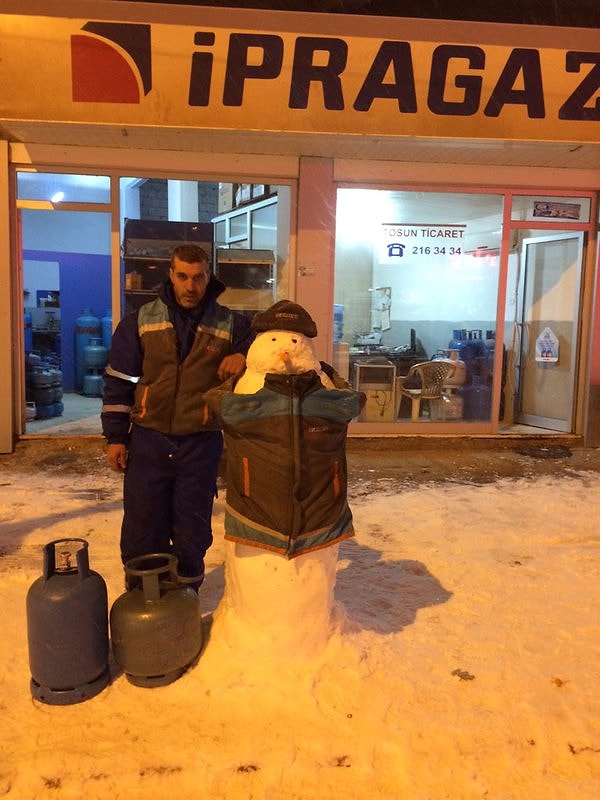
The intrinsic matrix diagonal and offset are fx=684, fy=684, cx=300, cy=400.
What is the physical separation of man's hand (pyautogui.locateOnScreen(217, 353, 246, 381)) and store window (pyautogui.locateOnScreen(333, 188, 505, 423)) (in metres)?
5.22

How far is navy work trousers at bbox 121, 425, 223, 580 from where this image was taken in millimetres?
3555

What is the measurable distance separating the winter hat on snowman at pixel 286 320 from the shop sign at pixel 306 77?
166 inches

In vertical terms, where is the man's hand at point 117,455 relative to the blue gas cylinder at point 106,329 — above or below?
below

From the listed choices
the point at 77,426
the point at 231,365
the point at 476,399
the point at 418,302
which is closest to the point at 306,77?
the point at 418,302

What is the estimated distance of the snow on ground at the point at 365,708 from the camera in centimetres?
253

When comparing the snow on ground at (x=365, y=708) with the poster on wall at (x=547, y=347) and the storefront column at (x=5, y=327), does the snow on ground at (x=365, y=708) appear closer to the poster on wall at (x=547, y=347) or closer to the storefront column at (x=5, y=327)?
the storefront column at (x=5, y=327)

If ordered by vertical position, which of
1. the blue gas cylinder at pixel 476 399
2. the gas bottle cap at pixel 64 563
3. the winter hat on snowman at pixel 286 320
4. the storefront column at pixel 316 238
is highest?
the storefront column at pixel 316 238

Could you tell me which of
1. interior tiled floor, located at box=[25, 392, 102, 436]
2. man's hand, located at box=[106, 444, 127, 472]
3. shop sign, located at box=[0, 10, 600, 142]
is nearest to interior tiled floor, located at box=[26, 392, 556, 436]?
interior tiled floor, located at box=[25, 392, 102, 436]

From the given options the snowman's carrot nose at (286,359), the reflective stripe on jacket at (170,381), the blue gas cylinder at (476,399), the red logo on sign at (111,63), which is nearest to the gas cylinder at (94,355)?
the red logo on sign at (111,63)

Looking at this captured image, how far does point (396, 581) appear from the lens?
4.41m

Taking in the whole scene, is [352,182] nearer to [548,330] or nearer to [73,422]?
[548,330]

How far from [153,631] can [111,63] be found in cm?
560

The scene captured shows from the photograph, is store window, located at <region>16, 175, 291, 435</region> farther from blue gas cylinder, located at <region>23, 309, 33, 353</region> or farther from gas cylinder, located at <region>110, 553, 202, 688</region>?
gas cylinder, located at <region>110, 553, 202, 688</region>

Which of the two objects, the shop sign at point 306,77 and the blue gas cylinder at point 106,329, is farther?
the blue gas cylinder at point 106,329
